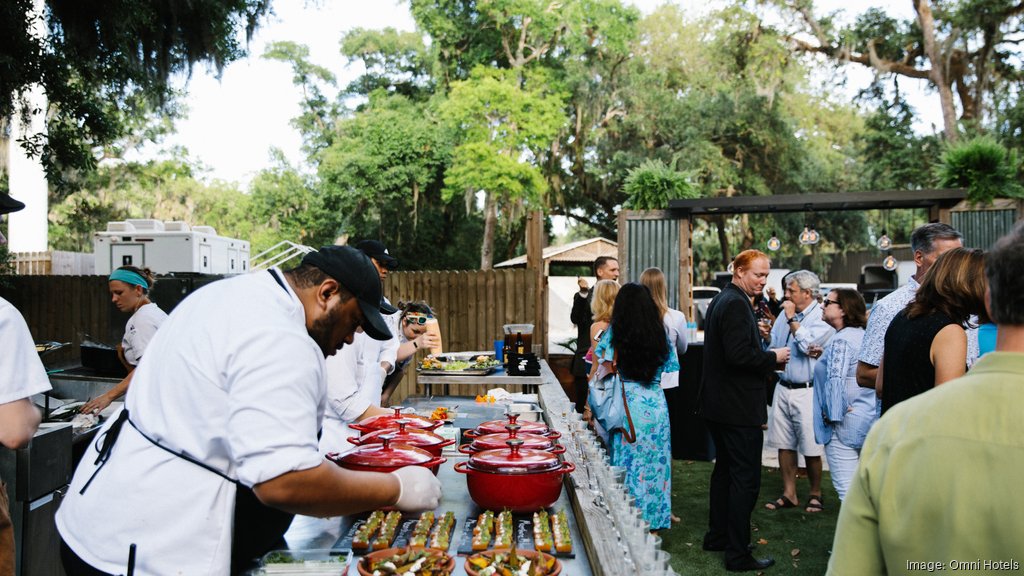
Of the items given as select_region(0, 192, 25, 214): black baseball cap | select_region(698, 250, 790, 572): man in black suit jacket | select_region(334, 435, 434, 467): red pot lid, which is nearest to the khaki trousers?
select_region(0, 192, 25, 214): black baseball cap

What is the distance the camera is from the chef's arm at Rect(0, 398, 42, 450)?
265 cm

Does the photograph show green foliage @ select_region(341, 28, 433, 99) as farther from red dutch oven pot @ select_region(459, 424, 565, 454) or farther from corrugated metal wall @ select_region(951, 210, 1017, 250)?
red dutch oven pot @ select_region(459, 424, 565, 454)

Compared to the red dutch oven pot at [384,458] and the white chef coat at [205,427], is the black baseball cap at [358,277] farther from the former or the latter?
the red dutch oven pot at [384,458]

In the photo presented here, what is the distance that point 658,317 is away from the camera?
210 inches

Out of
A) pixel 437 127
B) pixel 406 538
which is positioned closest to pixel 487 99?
pixel 437 127

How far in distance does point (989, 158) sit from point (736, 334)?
885cm

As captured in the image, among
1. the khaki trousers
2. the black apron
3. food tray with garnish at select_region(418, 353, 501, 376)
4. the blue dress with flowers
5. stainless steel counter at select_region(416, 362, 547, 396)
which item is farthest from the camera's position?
food tray with garnish at select_region(418, 353, 501, 376)

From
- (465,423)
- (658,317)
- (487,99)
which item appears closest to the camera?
(465,423)

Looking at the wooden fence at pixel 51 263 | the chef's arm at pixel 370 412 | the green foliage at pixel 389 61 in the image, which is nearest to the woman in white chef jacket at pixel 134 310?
the chef's arm at pixel 370 412

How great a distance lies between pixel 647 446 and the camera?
5.36 m

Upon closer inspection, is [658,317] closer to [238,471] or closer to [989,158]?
[238,471]

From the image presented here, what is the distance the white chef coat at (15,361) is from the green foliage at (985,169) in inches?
479

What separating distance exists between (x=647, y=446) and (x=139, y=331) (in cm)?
395

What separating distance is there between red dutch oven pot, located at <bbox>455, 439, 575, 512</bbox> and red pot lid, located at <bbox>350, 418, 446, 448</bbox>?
1.34 feet
